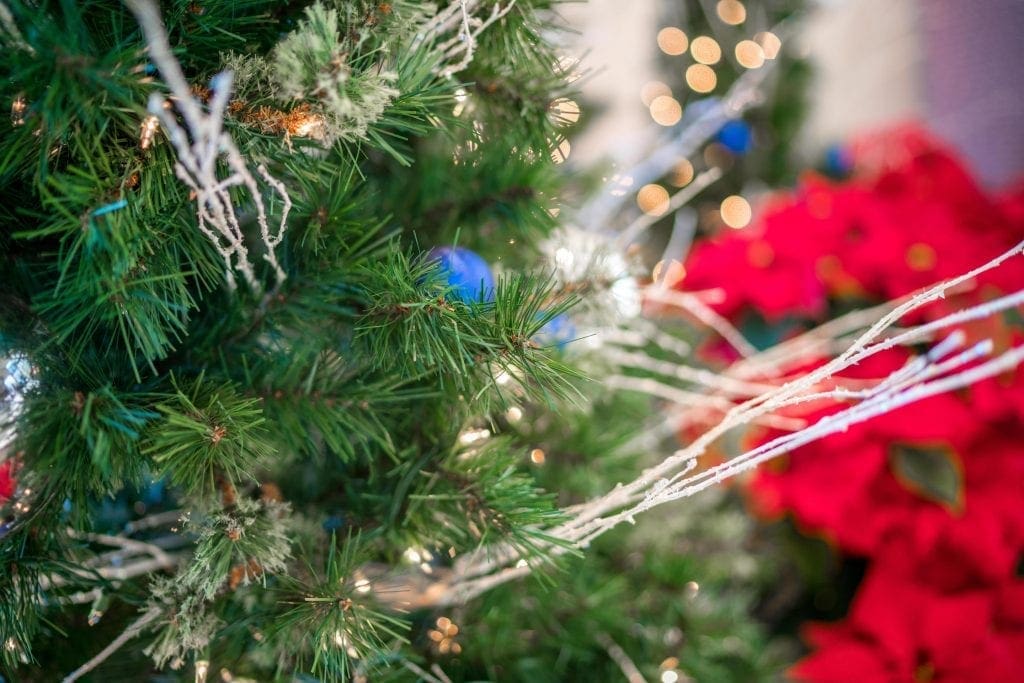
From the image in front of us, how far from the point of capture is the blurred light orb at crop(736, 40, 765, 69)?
0.81 metres

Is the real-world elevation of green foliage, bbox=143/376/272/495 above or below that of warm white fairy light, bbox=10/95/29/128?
below

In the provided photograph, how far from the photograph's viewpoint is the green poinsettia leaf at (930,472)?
50 centimetres

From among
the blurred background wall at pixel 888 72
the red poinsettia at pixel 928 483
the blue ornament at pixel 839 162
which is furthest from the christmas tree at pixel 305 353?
the blue ornament at pixel 839 162

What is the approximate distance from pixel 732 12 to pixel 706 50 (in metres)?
0.05

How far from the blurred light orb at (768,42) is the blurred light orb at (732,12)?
0.09 feet

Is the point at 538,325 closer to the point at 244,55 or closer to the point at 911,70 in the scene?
the point at 244,55

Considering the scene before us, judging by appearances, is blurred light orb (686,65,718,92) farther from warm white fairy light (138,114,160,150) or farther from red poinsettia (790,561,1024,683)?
warm white fairy light (138,114,160,150)

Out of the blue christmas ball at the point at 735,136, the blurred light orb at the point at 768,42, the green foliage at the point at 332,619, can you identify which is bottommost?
the green foliage at the point at 332,619

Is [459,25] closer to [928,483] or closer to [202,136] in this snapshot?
[202,136]

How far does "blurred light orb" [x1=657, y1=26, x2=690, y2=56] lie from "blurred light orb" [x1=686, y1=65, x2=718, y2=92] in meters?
0.04

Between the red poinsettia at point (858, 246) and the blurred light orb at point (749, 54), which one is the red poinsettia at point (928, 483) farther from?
the blurred light orb at point (749, 54)

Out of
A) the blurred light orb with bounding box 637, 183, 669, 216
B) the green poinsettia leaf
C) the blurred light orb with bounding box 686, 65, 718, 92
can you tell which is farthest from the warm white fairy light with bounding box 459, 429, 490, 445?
→ the blurred light orb with bounding box 686, 65, 718, 92

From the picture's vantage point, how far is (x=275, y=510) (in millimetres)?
307

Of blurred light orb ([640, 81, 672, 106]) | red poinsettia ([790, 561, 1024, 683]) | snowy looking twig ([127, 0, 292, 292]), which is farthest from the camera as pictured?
blurred light orb ([640, 81, 672, 106])
